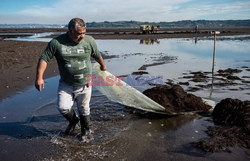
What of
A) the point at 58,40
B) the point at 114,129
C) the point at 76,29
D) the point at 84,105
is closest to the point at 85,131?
the point at 84,105

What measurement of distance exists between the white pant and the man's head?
2.87ft

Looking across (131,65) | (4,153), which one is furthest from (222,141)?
(131,65)

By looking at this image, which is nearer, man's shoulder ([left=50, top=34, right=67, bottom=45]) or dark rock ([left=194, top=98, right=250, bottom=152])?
man's shoulder ([left=50, top=34, right=67, bottom=45])

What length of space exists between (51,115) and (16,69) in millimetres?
6561

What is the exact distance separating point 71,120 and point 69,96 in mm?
562

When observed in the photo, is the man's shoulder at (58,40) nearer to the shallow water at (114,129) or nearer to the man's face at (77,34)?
the man's face at (77,34)

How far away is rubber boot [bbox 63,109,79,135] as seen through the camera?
4910mm

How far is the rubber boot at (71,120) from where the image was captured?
4.91 meters

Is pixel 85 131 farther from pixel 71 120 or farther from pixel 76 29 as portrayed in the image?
pixel 76 29

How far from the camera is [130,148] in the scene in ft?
15.4

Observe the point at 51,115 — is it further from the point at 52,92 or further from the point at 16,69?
the point at 16,69

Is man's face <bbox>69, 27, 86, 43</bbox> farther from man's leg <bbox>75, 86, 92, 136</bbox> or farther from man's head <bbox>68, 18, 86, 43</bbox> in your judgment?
man's leg <bbox>75, 86, 92, 136</bbox>

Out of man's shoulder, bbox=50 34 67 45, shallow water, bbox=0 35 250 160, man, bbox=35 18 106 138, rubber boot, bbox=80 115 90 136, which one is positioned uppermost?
man's shoulder, bbox=50 34 67 45

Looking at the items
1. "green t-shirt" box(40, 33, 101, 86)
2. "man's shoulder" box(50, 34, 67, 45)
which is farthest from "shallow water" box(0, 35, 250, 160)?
"man's shoulder" box(50, 34, 67, 45)
